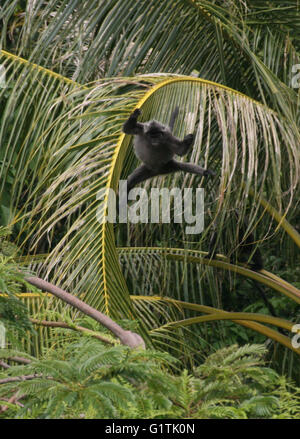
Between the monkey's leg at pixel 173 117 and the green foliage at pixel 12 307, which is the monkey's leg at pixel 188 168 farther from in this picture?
the green foliage at pixel 12 307

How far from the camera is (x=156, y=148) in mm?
2504

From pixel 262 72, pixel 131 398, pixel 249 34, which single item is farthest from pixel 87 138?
pixel 249 34

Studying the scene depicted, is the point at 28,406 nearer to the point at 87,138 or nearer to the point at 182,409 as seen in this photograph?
the point at 182,409

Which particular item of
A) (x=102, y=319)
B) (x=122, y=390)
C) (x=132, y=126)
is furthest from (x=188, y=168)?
(x=122, y=390)

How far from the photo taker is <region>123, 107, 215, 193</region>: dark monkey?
2.43 m

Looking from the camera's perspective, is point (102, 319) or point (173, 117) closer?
point (102, 319)

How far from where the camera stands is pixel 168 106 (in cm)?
270

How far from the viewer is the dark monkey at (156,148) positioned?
2429 mm

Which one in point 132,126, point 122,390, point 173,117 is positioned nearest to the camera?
point 122,390

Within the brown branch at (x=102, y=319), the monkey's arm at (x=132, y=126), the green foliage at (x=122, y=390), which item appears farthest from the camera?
the monkey's arm at (x=132, y=126)

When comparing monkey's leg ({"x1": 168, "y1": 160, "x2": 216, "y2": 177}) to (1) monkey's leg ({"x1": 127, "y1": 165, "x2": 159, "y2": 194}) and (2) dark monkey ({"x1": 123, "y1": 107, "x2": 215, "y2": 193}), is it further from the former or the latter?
(1) monkey's leg ({"x1": 127, "y1": 165, "x2": 159, "y2": 194})

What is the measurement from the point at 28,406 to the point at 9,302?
44 cm

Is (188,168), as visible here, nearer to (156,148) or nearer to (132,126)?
(156,148)

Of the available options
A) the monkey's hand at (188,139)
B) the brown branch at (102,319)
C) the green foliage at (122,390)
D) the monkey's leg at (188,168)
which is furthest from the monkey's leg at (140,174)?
the green foliage at (122,390)
